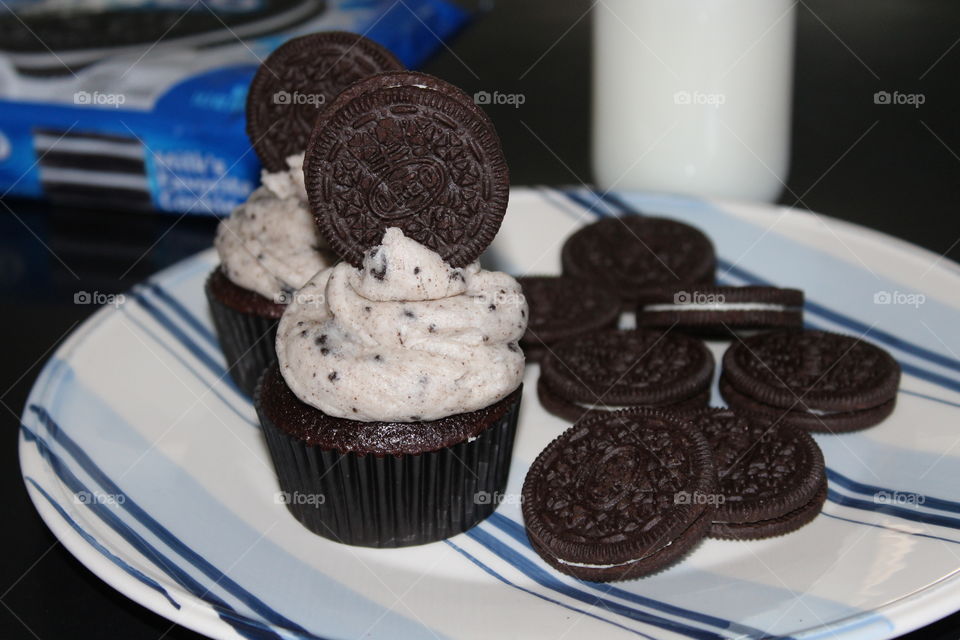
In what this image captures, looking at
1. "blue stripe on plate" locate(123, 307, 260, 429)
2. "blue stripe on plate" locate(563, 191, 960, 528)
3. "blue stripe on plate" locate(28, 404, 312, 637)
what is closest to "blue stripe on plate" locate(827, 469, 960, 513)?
"blue stripe on plate" locate(563, 191, 960, 528)

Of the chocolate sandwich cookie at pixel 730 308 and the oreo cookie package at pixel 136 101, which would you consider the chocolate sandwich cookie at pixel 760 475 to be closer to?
the chocolate sandwich cookie at pixel 730 308

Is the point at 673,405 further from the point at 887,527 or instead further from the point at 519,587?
the point at 519,587

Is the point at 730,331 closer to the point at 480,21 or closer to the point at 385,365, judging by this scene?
the point at 385,365

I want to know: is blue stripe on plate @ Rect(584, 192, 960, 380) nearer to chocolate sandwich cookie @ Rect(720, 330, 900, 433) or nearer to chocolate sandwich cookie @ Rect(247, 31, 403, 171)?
chocolate sandwich cookie @ Rect(720, 330, 900, 433)

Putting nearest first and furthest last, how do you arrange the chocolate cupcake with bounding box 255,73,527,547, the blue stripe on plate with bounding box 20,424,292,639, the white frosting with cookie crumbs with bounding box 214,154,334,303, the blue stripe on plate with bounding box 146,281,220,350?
the blue stripe on plate with bounding box 20,424,292,639 < the chocolate cupcake with bounding box 255,73,527,547 < the white frosting with cookie crumbs with bounding box 214,154,334,303 < the blue stripe on plate with bounding box 146,281,220,350

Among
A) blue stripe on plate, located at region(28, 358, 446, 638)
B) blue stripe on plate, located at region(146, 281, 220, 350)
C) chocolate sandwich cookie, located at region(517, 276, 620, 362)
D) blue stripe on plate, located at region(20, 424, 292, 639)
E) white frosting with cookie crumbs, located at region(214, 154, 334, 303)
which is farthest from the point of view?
blue stripe on plate, located at region(146, 281, 220, 350)

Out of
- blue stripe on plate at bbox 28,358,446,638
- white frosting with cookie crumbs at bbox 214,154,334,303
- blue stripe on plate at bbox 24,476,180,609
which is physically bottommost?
blue stripe on plate at bbox 28,358,446,638

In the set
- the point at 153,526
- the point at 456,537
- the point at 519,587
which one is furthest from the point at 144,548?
the point at 519,587
